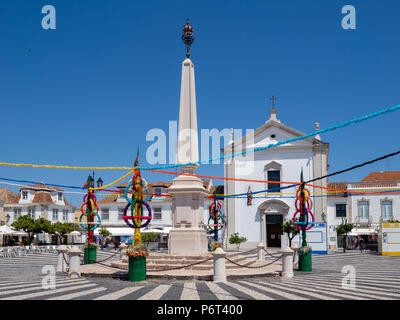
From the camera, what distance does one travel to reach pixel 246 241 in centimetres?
4238

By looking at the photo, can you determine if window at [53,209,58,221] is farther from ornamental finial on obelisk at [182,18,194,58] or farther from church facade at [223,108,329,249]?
ornamental finial on obelisk at [182,18,194,58]

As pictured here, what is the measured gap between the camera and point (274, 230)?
42.2 metres

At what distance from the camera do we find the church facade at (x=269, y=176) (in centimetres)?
4169

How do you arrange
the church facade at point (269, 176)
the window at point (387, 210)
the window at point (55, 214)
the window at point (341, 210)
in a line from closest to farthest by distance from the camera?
the church facade at point (269, 176) → the window at point (387, 210) → the window at point (341, 210) → the window at point (55, 214)

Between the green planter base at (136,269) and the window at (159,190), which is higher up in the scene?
the window at (159,190)

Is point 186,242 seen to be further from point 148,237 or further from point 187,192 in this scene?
point 148,237

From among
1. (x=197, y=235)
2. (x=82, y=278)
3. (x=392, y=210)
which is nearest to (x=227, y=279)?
(x=197, y=235)

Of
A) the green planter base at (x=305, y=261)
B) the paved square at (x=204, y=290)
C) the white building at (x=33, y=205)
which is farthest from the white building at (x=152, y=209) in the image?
the paved square at (x=204, y=290)

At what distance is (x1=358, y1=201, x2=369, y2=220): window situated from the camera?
46.0 meters

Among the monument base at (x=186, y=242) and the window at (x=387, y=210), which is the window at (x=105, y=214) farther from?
the monument base at (x=186, y=242)

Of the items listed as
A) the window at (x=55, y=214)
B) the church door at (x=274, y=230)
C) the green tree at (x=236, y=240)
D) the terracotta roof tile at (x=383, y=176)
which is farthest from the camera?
the window at (x=55, y=214)
